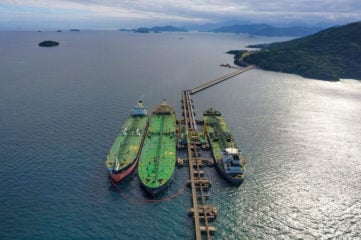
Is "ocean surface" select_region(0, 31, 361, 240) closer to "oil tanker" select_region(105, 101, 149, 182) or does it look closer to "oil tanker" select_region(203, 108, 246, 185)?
"oil tanker" select_region(203, 108, 246, 185)

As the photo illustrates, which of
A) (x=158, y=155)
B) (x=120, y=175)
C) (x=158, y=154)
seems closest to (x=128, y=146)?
(x=158, y=154)

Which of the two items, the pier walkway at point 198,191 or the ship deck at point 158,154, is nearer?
the pier walkway at point 198,191

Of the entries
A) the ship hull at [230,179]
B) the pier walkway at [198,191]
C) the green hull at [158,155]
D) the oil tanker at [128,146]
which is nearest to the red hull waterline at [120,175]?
the oil tanker at [128,146]

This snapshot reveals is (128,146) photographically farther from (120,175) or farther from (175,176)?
(175,176)

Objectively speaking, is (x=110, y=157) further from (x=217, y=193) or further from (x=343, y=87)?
(x=343, y=87)

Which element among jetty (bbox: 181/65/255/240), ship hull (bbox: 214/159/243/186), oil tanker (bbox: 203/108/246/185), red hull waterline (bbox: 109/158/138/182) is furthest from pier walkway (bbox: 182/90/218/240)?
red hull waterline (bbox: 109/158/138/182)

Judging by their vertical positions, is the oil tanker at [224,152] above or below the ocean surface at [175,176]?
above

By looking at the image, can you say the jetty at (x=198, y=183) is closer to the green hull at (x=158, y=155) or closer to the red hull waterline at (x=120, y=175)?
the green hull at (x=158, y=155)

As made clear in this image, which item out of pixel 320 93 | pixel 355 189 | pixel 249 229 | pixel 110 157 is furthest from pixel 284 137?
pixel 320 93
